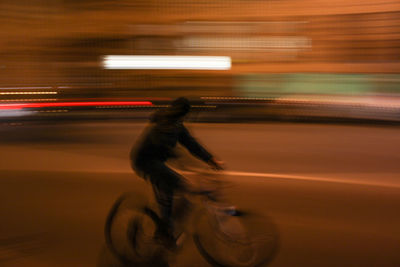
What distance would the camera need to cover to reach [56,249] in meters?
4.67

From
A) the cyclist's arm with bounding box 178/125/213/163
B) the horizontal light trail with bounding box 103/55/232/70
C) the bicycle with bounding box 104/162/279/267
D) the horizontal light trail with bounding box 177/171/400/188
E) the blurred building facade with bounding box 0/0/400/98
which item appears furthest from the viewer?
the horizontal light trail with bounding box 103/55/232/70

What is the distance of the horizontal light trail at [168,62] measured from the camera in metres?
22.4

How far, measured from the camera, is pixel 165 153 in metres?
4.12

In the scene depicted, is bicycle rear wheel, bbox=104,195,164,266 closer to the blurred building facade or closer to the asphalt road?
the asphalt road

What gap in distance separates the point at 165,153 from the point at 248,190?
10.0 ft

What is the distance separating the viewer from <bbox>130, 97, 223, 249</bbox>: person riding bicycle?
4043mm

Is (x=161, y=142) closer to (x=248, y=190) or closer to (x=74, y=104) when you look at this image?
(x=248, y=190)

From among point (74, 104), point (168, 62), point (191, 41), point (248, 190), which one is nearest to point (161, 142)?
point (248, 190)

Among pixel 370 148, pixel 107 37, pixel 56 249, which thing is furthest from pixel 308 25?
pixel 56 249

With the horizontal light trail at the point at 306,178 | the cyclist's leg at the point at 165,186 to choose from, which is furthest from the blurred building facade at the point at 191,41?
the cyclist's leg at the point at 165,186

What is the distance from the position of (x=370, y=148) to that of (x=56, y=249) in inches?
311

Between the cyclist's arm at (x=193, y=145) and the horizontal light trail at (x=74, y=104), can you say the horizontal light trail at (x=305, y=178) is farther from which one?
the horizontal light trail at (x=74, y=104)

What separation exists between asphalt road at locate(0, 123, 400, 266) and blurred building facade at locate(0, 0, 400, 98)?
8.55 metres

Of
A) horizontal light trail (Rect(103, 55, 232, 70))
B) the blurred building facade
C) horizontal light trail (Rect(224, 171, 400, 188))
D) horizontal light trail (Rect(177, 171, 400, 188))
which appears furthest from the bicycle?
horizontal light trail (Rect(103, 55, 232, 70))
